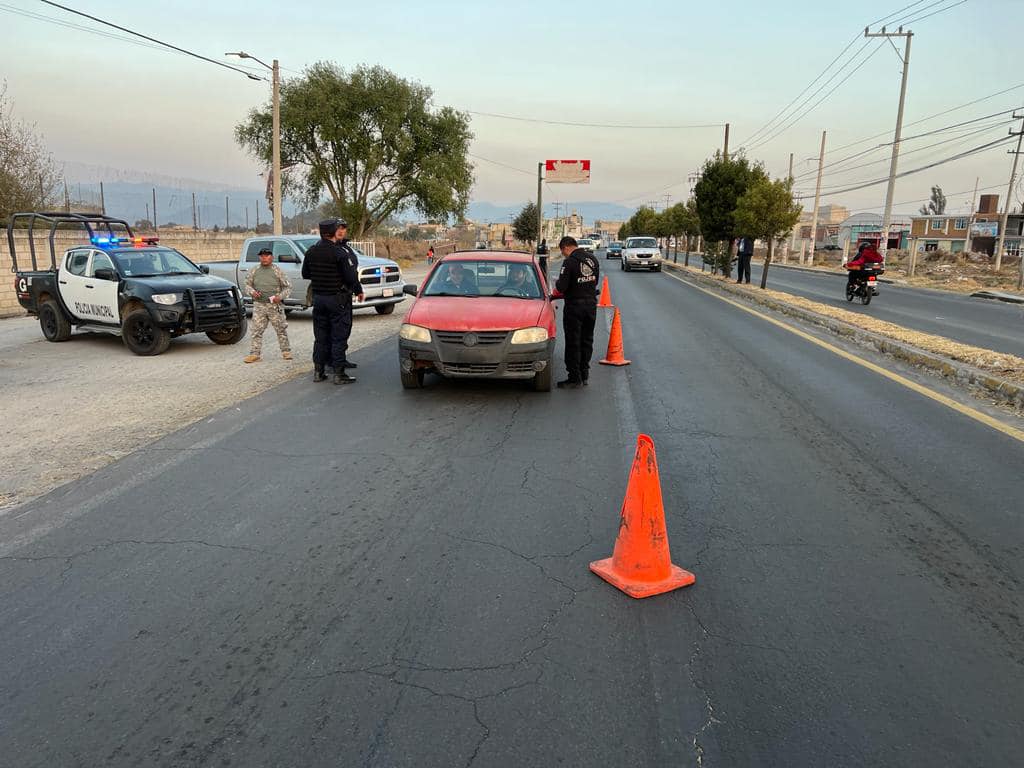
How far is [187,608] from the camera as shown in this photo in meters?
3.47

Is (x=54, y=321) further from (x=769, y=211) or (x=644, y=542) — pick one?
(x=769, y=211)

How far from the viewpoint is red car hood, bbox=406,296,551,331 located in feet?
25.6

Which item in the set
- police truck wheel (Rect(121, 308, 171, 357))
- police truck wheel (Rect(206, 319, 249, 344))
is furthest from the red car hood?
police truck wheel (Rect(206, 319, 249, 344))

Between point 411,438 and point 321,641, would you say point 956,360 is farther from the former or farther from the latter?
point 321,641

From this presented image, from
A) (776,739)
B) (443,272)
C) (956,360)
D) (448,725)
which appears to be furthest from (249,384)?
(956,360)

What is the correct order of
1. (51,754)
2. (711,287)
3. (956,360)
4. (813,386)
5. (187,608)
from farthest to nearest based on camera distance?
1. (711,287)
2. (956,360)
3. (813,386)
4. (187,608)
5. (51,754)

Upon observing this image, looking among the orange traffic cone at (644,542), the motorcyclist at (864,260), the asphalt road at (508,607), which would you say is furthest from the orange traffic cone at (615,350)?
the motorcyclist at (864,260)

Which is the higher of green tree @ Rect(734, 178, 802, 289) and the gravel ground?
green tree @ Rect(734, 178, 802, 289)

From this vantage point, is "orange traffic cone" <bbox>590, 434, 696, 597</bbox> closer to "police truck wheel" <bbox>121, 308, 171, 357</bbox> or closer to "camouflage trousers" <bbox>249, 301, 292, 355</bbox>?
"camouflage trousers" <bbox>249, 301, 292, 355</bbox>

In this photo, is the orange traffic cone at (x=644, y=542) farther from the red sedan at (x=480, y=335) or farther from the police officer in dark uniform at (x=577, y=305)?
the police officer in dark uniform at (x=577, y=305)

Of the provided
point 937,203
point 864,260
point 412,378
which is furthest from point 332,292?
point 937,203

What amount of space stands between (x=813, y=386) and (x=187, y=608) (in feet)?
25.2

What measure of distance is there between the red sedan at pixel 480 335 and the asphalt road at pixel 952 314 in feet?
Result: 27.6

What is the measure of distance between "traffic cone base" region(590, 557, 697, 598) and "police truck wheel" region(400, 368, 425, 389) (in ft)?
16.1
